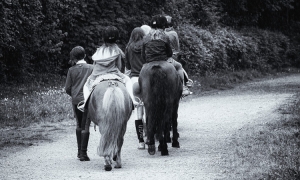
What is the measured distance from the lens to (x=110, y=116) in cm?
838

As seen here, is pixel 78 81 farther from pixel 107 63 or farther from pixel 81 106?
pixel 107 63

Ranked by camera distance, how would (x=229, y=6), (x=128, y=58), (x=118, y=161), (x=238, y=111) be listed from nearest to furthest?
(x=118, y=161) < (x=128, y=58) < (x=238, y=111) < (x=229, y=6)

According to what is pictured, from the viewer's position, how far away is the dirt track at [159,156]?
8188mm

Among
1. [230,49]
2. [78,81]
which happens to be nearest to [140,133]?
[78,81]

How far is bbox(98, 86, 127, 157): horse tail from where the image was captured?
8391mm

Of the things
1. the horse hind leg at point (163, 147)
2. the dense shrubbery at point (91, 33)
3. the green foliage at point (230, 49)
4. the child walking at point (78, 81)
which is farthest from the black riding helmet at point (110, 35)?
the green foliage at point (230, 49)

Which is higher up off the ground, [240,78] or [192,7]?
[192,7]

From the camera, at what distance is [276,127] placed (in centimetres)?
1252

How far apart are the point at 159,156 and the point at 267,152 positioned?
168 cm

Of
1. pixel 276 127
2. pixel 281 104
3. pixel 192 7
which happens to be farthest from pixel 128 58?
pixel 192 7

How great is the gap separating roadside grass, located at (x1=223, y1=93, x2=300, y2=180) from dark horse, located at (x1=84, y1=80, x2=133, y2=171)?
1.54m

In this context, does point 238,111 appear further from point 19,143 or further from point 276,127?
point 19,143

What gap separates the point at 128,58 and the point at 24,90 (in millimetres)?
8697

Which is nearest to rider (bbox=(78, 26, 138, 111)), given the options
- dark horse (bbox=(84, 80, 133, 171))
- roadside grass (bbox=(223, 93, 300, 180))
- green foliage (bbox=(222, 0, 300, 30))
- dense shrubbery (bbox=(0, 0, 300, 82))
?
dark horse (bbox=(84, 80, 133, 171))
